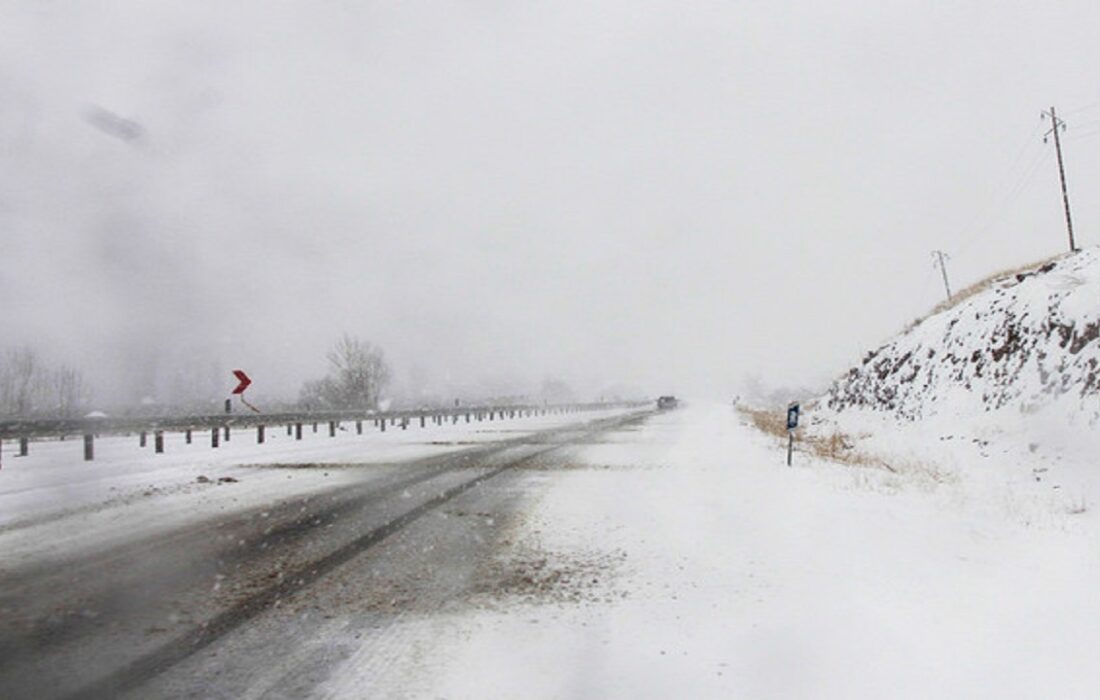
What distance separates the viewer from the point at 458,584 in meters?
5.32

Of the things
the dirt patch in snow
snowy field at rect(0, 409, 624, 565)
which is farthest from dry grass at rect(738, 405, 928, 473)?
snowy field at rect(0, 409, 624, 565)

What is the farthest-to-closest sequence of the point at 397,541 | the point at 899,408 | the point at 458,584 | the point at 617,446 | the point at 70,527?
the point at 899,408 → the point at 617,446 → the point at 70,527 → the point at 397,541 → the point at 458,584

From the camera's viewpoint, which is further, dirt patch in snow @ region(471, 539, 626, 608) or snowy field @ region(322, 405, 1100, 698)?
dirt patch in snow @ region(471, 539, 626, 608)

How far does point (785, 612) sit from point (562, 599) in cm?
149

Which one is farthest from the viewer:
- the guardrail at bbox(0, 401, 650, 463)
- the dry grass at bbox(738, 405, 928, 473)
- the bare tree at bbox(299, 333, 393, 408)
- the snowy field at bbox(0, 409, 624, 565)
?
the bare tree at bbox(299, 333, 393, 408)

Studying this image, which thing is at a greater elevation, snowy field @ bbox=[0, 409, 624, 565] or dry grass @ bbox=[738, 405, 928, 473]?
snowy field @ bbox=[0, 409, 624, 565]

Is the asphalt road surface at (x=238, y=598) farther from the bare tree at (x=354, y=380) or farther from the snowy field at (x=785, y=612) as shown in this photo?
the bare tree at (x=354, y=380)

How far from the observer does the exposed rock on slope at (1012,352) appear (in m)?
12.5

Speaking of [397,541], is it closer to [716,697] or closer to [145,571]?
[145,571]

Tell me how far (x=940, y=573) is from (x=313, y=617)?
4.67 metres

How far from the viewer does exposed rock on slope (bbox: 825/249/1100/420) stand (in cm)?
1249

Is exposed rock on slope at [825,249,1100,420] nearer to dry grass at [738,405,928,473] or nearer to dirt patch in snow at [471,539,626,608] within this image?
dry grass at [738,405,928,473]

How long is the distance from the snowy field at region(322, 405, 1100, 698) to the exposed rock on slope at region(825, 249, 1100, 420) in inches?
205

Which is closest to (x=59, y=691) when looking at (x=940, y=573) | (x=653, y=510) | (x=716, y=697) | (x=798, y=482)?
(x=716, y=697)
